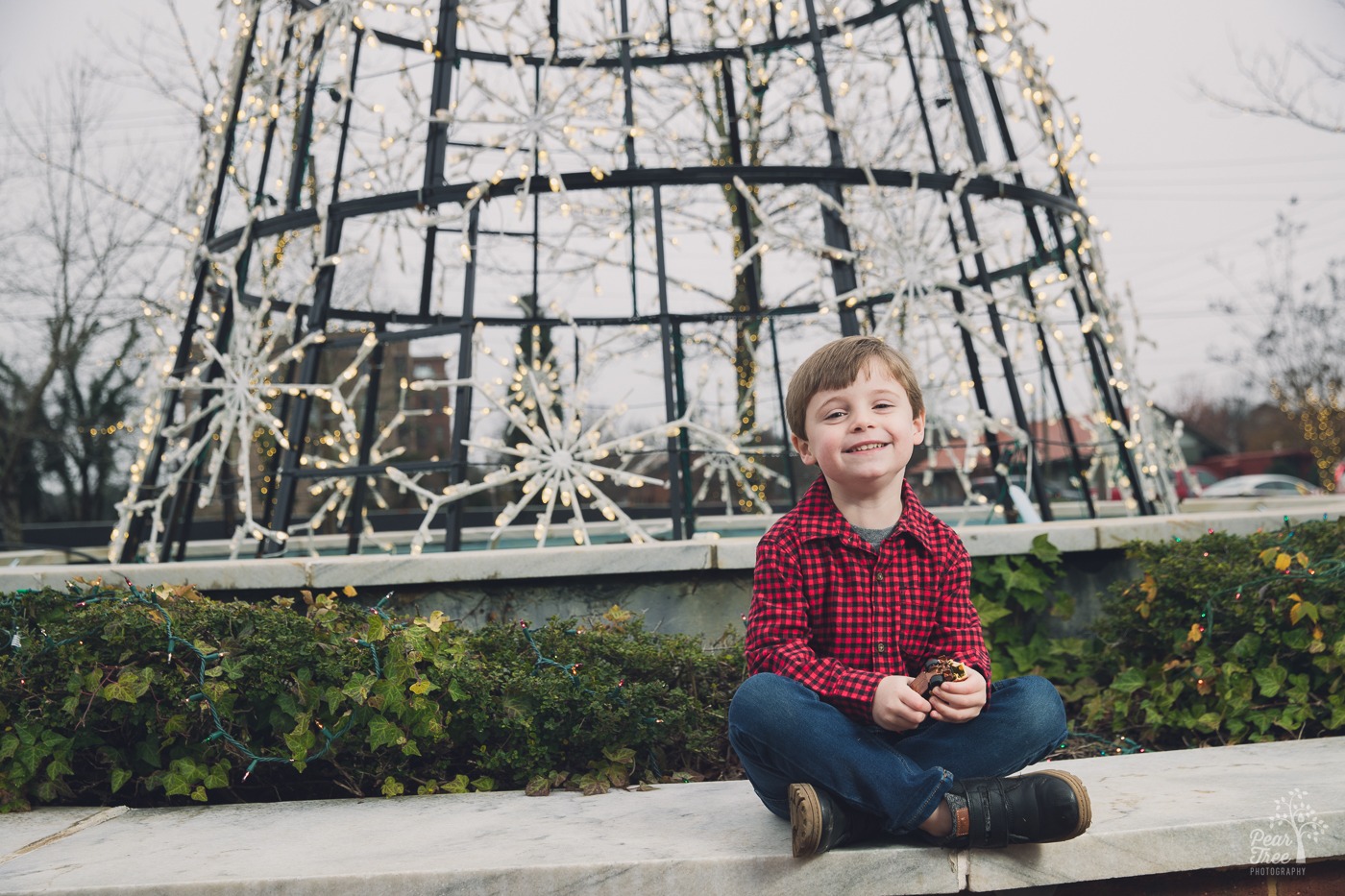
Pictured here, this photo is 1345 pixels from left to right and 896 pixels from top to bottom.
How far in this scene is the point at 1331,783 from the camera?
2.18 metres

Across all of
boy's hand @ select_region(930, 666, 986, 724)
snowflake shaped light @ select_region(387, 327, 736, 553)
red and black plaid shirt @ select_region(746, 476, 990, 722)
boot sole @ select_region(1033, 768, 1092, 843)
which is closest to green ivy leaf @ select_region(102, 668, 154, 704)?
snowflake shaped light @ select_region(387, 327, 736, 553)

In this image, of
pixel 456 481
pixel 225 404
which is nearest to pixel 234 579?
pixel 456 481

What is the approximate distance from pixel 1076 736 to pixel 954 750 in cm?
152

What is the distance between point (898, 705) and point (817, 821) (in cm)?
26

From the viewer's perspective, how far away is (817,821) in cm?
179

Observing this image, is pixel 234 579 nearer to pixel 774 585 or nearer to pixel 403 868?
pixel 403 868

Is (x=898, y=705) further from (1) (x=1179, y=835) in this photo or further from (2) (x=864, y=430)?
(1) (x=1179, y=835)

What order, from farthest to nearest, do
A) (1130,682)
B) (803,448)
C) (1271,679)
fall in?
(1130,682) → (1271,679) → (803,448)

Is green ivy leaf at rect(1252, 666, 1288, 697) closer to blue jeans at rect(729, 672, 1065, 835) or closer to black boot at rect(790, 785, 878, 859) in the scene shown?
blue jeans at rect(729, 672, 1065, 835)

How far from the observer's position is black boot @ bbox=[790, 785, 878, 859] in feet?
5.86

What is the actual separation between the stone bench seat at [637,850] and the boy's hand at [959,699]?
30 centimetres

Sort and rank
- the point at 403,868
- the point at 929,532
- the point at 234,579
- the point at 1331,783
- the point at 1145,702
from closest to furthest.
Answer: the point at 403,868 → the point at 929,532 → the point at 1331,783 → the point at 1145,702 → the point at 234,579

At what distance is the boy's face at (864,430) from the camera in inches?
76.7

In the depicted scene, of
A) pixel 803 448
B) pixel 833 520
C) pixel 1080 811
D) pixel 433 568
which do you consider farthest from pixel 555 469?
pixel 1080 811
